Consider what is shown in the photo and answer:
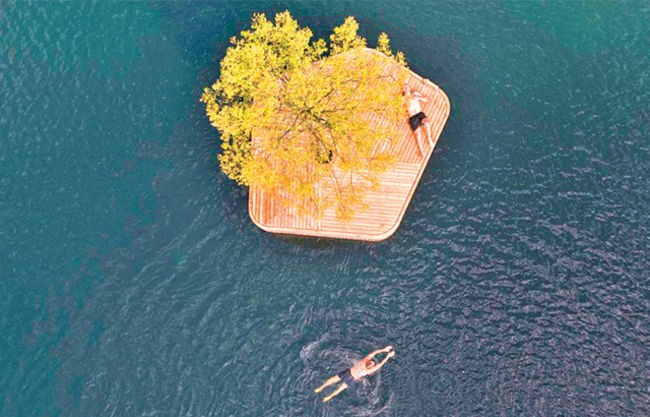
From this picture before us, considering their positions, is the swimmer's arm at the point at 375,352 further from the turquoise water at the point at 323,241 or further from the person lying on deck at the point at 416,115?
the person lying on deck at the point at 416,115

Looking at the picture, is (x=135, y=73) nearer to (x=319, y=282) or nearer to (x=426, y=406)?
(x=319, y=282)

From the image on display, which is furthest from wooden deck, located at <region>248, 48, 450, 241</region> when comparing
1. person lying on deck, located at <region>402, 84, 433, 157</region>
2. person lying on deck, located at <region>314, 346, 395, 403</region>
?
person lying on deck, located at <region>314, 346, 395, 403</region>

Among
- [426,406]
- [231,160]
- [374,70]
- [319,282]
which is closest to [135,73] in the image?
[231,160]

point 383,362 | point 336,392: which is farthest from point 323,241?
point 336,392

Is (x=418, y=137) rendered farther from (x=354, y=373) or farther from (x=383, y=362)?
(x=354, y=373)

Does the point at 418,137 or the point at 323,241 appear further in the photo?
the point at 418,137

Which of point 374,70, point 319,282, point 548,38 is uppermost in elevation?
point 374,70
